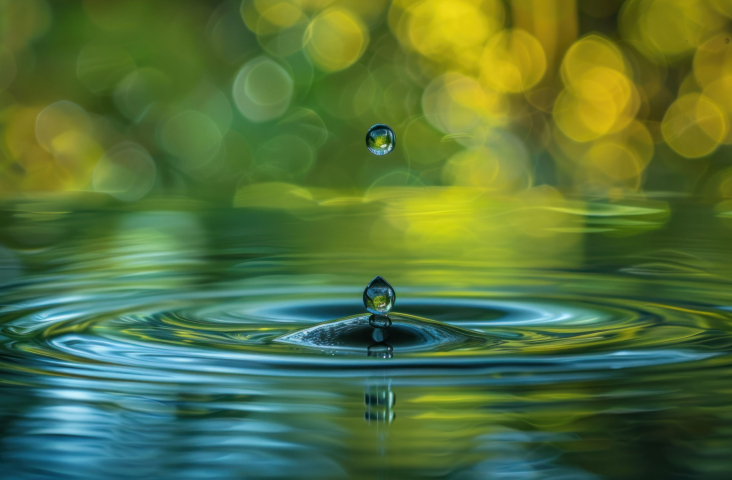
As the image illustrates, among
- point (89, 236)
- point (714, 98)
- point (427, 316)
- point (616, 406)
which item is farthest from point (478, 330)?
point (714, 98)

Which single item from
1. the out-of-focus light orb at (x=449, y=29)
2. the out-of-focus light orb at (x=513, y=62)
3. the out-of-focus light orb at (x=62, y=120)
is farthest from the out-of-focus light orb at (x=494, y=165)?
the out-of-focus light orb at (x=62, y=120)

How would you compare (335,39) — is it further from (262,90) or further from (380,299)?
(380,299)

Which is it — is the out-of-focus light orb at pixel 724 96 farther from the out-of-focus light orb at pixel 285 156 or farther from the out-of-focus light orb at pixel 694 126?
the out-of-focus light orb at pixel 285 156

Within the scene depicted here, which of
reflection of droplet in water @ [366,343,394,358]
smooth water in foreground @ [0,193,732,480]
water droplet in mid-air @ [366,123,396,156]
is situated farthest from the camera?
water droplet in mid-air @ [366,123,396,156]

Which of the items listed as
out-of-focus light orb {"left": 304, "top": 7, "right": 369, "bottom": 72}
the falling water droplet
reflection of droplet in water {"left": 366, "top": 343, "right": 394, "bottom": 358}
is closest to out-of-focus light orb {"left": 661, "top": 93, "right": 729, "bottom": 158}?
out-of-focus light orb {"left": 304, "top": 7, "right": 369, "bottom": 72}

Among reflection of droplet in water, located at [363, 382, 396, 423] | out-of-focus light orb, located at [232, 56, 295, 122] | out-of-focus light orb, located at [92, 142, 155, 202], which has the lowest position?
reflection of droplet in water, located at [363, 382, 396, 423]

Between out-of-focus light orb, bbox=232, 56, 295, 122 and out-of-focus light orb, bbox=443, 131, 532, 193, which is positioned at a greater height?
out-of-focus light orb, bbox=232, 56, 295, 122

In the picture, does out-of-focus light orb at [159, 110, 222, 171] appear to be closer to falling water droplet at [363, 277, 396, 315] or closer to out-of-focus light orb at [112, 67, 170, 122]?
out-of-focus light orb at [112, 67, 170, 122]
